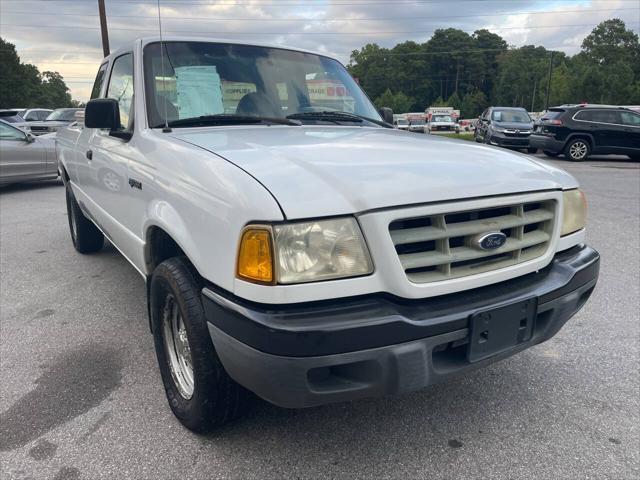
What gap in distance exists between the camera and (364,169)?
193cm

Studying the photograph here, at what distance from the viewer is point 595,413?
8.26ft

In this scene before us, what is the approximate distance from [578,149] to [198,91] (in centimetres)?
1481

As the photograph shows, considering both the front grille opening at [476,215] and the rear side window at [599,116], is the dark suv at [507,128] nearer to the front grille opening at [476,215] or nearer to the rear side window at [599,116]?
the rear side window at [599,116]

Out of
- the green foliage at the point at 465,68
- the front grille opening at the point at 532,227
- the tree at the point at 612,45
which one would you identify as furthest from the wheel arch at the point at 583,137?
the green foliage at the point at 465,68

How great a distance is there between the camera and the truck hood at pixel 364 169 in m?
1.76

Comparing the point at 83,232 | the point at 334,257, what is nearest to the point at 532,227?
the point at 334,257

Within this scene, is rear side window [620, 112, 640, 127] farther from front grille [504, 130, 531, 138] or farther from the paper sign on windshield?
the paper sign on windshield

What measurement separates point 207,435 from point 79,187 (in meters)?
3.03

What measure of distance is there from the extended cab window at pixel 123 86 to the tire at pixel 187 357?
1.16m

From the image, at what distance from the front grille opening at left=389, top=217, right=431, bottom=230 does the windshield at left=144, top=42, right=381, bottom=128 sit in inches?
56.0

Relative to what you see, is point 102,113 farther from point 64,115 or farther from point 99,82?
point 64,115

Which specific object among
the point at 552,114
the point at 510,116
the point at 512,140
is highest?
the point at 552,114

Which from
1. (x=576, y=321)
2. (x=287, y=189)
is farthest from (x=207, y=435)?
(x=576, y=321)

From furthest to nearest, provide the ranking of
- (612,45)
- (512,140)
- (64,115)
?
(612,45) → (512,140) → (64,115)
